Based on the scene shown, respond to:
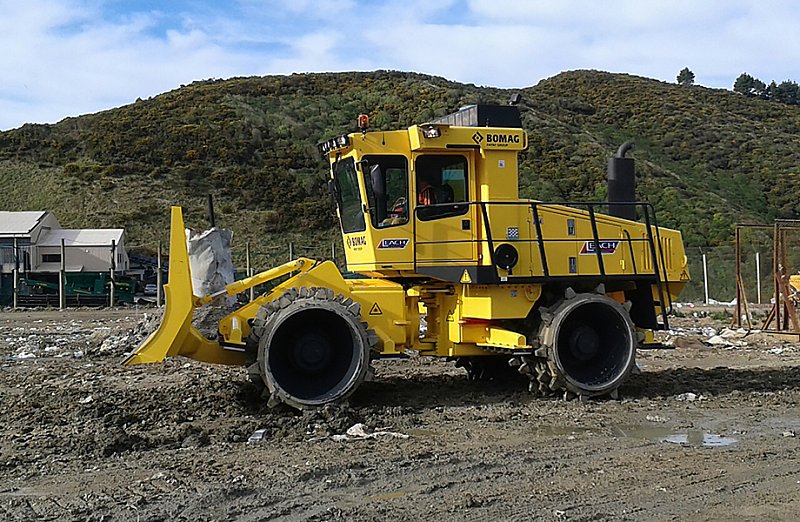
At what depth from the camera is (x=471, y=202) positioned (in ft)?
33.8

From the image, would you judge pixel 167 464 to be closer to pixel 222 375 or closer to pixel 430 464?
pixel 430 464

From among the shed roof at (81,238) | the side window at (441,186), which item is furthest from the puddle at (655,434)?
the shed roof at (81,238)

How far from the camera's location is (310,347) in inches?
379

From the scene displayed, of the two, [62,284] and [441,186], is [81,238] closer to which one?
[62,284]

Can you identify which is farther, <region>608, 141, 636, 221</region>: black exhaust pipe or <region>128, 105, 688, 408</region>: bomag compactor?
<region>608, 141, 636, 221</region>: black exhaust pipe

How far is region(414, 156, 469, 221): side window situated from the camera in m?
10.3

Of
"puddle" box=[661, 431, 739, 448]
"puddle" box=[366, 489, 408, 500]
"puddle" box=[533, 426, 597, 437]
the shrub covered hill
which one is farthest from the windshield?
the shrub covered hill

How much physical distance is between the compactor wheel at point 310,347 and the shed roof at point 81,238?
23.5 metres

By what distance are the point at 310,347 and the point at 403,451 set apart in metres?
2.23

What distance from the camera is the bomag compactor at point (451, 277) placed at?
972 cm

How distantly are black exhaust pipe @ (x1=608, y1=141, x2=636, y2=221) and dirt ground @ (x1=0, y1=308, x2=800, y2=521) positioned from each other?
225 cm

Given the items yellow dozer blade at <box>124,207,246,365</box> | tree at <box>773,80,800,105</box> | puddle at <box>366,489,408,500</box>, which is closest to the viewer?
puddle at <box>366,489,408,500</box>

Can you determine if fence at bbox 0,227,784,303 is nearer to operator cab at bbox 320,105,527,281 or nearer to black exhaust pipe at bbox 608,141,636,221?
black exhaust pipe at bbox 608,141,636,221

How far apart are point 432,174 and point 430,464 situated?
13.2ft
